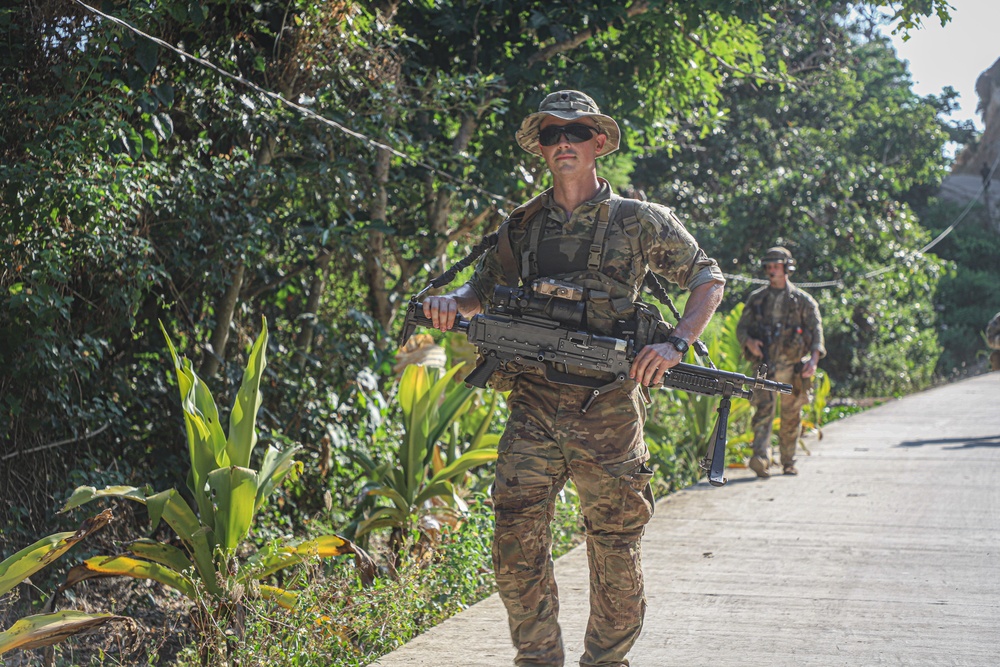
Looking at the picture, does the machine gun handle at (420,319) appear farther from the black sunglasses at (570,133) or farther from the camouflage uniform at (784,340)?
the camouflage uniform at (784,340)

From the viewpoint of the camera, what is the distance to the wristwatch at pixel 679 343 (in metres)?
3.83

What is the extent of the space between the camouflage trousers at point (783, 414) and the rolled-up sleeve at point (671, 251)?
232 inches

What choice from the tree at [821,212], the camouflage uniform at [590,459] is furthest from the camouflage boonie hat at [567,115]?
the tree at [821,212]

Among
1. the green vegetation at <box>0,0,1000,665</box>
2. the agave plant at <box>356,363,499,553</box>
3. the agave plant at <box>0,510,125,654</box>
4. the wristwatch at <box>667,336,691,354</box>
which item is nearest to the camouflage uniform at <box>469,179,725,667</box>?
the wristwatch at <box>667,336,691,354</box>

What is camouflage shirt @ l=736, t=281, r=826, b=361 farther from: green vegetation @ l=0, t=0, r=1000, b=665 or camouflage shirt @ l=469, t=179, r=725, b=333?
camouflage shirt @ l=469, t=179, r=725, b=333

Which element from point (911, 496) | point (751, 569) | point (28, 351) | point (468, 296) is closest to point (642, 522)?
point (468, 296)

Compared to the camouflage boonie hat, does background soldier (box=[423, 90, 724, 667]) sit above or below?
below

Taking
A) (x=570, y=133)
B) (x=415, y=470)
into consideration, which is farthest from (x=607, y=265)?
(x=415, y=470)

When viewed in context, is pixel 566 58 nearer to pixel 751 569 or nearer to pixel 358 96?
pixel 358 96

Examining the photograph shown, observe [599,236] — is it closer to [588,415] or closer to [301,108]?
[588,415]

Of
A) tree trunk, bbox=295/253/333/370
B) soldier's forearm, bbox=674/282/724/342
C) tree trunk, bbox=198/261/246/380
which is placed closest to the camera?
soldier's forearm, bbox=674/282/724/342

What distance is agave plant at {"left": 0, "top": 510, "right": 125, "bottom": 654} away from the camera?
3.79 metres

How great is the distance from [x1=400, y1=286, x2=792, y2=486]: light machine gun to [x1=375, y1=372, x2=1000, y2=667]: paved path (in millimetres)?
1102

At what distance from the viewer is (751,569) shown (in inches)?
236
